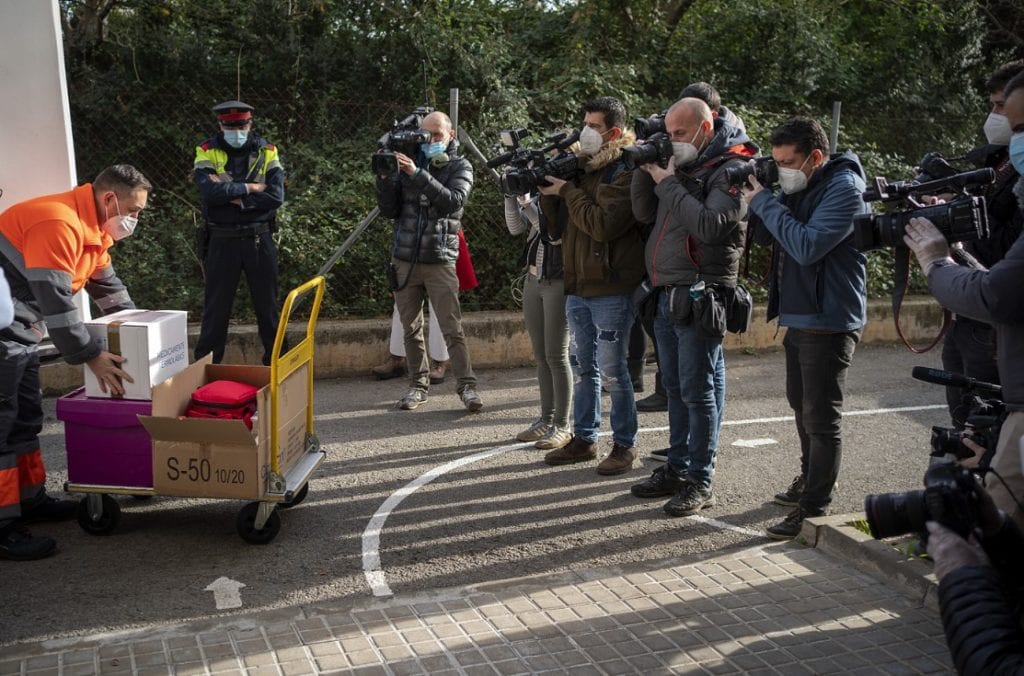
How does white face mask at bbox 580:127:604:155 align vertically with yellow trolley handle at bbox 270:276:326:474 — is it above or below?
above

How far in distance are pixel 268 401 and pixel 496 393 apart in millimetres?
3519

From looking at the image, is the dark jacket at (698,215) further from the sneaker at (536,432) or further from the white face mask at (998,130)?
the sneaker at (536,432)

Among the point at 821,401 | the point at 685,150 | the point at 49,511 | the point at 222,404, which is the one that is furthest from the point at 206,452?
the point at 821,401

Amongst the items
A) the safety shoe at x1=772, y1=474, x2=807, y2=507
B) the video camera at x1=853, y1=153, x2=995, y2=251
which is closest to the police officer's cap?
the safety shoe at x1=772, y1=474, x2=807, y2=507

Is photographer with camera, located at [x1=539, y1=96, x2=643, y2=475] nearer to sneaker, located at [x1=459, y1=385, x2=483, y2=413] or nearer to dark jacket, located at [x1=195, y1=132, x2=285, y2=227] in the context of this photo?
sneaker, located at [x1=459, y1=385, x2=483, y2=413]

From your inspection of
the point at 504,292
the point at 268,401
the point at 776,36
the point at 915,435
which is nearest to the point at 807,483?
the point at 915,435

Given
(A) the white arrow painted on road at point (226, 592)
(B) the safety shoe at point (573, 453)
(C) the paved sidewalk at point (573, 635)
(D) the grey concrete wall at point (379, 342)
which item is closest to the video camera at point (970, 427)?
(C) the paved sidewalk at point (573, 635)

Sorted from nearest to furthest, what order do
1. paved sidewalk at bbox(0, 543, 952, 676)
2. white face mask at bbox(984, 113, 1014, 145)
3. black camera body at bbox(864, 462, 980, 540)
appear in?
black camera body at bbox(864, 462, 980, 540) → paved sidewalk at bbox(0, 543, 952, 676) → white face mask at bbox(984, 113, 1014, 145)

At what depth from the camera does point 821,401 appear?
5441 mm

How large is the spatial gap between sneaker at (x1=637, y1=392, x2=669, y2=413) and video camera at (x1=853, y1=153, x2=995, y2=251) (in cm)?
367

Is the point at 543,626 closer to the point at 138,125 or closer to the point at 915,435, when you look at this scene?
the point at 915,435

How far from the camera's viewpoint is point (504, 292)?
10281 mm

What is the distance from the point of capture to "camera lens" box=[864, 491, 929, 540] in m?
2.90

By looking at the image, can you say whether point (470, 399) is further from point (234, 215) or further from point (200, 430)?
Answer: point (200, 430)
